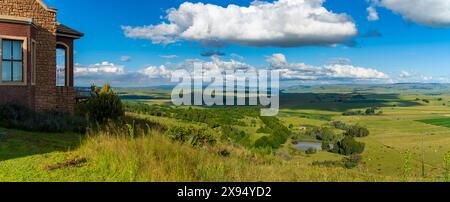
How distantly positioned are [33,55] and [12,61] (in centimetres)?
146

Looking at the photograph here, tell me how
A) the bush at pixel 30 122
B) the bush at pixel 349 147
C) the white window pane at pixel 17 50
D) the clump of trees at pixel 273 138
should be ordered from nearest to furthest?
the bush at pixel 30 122 < the white window pane at pixel 17 50 < the clump of trees at pixel 273 138 < the bush at pixel 349 147

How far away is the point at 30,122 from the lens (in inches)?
512

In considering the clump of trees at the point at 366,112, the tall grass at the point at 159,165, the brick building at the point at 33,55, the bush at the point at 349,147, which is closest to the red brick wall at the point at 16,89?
the brick building at the point at 33,55

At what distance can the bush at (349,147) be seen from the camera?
2753 inches

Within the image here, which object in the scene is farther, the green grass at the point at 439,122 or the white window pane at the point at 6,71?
the green grass at the point at 439,122

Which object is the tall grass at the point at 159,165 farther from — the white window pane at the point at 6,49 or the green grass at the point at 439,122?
the green grass at the point at 439,122

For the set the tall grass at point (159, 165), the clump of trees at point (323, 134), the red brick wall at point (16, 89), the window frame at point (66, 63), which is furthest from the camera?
the clump of trees at point (323, 134)

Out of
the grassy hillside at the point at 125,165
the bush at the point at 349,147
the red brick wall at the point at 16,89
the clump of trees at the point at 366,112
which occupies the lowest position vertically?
the bush at the point at 349,147

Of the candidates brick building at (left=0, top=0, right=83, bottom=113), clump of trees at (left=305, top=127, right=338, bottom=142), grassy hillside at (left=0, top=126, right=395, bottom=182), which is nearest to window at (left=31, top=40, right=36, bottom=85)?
brick building at (left=0, top=0, right=83, bottom=113)

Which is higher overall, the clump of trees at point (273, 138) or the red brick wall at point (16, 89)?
the red brick wall at point (16, 89)

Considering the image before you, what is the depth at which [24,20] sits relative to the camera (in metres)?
15.8

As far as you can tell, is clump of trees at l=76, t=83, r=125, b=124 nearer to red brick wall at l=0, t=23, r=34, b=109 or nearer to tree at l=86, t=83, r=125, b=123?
tree at l=86, t=83, r=125, b=123
